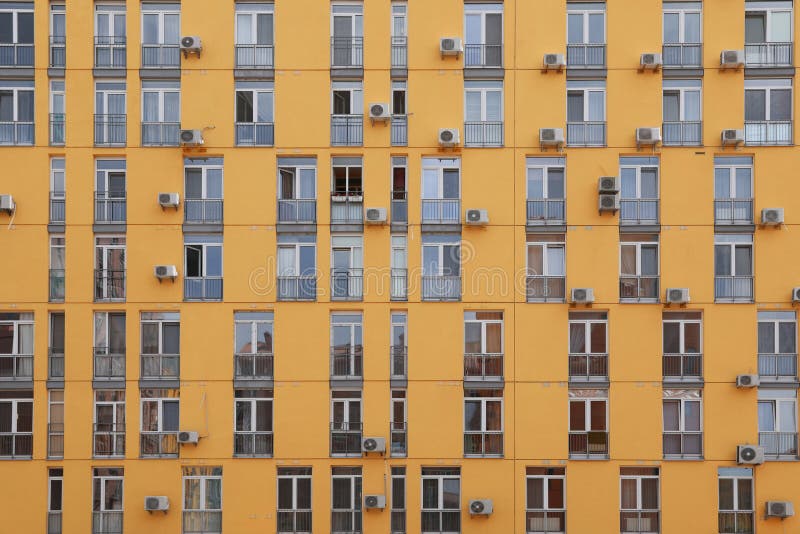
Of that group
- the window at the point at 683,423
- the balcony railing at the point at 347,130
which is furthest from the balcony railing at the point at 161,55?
the window at the point at 683,423

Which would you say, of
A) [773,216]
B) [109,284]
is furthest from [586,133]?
[109,284]

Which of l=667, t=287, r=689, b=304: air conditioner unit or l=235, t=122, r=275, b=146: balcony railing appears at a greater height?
l=235, t=122, r=275, b=146: balcony railing

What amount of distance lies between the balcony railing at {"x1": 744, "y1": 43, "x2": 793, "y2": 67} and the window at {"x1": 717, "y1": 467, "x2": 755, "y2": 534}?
30.7 feet

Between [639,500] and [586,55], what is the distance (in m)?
10.3

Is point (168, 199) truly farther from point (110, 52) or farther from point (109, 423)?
point (109, 423)

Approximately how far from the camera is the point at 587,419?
16047 millimetres

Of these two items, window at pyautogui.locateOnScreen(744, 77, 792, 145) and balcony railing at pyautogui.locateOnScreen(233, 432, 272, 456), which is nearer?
balcony railing at pyautogui.locateOnScreen(233, 432, 272, 456)

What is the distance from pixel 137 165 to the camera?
16.2 meters

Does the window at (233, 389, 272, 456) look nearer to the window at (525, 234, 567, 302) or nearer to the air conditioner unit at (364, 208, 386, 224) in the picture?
the air conditioner unit at (364, 208, 386, 224)

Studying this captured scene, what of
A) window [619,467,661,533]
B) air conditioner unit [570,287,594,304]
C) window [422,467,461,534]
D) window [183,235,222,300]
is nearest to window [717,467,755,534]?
window [619,467,661,533]

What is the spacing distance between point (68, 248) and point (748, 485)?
1647cm

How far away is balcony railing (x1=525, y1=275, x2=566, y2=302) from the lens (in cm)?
1622

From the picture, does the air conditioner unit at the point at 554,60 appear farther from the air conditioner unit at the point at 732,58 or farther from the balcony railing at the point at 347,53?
the balcony railing at the point at 347,53

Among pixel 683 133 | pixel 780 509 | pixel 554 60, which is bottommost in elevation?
pixel 780 509
